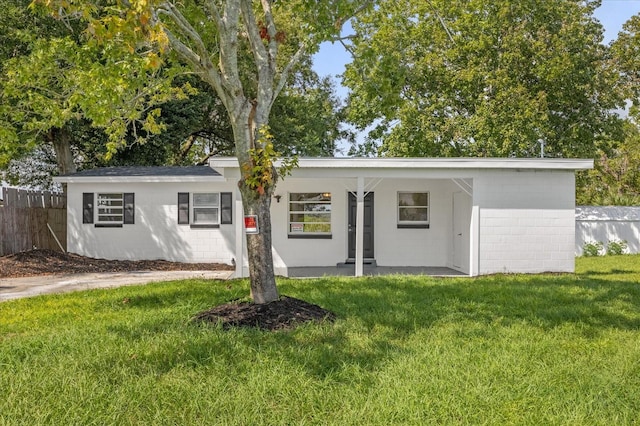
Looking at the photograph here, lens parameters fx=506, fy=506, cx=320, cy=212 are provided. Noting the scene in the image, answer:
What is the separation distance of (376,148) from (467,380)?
1864cm

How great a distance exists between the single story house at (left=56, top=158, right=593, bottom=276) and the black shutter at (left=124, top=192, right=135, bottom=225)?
0.03 metres

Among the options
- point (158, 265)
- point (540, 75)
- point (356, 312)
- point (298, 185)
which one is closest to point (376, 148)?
point (540, 75)

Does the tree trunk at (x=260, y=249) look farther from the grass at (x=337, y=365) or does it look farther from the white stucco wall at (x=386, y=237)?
the white stucco wall at (x=386, y=237)

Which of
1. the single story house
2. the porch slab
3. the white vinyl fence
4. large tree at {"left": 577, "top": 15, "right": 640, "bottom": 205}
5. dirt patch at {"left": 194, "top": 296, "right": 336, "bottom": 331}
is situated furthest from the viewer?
large tree at {"left": 577, "top": 15, "right": 640, "bottom": 205}

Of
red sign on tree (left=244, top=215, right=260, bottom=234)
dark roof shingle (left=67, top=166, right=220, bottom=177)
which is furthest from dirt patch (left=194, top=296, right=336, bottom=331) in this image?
dark roof shingle (left=67, top=166, right=220, bottom=177)

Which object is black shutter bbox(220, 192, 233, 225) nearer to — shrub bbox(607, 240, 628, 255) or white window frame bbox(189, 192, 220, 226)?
white window frame bbox(189, 192, 220, 226)

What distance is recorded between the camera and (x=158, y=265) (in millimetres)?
13172

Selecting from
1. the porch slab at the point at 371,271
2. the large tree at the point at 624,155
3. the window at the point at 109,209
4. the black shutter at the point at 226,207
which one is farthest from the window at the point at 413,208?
the large tree at the point at 624,155

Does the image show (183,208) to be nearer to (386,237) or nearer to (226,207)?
(226,207)

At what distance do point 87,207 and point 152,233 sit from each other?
1.97 metres

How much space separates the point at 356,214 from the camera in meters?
11.8

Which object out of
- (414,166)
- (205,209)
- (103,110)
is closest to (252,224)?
(103,110)

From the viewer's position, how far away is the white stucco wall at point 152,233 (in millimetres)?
13789

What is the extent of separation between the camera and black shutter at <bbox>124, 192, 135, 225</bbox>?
13.9 meters
